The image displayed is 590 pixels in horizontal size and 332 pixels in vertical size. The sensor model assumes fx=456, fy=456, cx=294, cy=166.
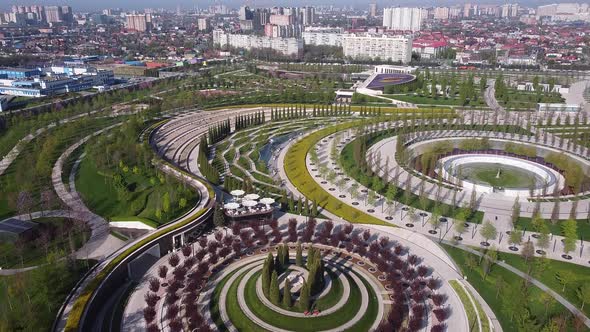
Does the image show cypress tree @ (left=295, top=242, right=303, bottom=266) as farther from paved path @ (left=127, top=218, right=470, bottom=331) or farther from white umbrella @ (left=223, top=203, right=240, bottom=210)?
white umbrella @ (left=223, top=203, right=240, bottom=210)

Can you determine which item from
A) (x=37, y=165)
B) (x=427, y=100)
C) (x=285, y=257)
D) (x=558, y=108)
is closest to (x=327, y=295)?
(x=285, y=257)

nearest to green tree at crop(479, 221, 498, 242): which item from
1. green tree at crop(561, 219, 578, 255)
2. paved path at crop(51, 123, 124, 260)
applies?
green tree at crop(561, 219, 578, 255)

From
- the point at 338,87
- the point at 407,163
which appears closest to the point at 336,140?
the point at 407,163

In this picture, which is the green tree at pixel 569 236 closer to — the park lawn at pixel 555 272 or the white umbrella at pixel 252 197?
the park lawn at pixel 555 272

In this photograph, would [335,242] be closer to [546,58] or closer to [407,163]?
[407,163]

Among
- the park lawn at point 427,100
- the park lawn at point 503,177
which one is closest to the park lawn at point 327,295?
the park lawn at point 503,177
